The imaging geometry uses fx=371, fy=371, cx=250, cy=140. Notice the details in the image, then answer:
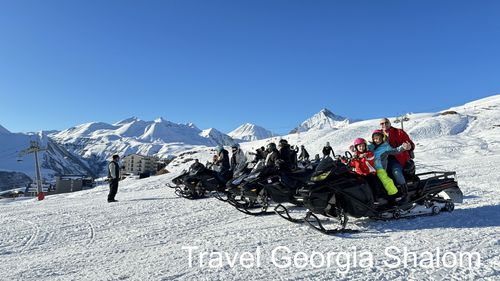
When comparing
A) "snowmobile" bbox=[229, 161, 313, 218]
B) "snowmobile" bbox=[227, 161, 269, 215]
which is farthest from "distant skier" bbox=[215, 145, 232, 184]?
"snowmobile" bbox=[229, 161, 313, 218]

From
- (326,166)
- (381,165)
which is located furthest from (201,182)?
(381,165)

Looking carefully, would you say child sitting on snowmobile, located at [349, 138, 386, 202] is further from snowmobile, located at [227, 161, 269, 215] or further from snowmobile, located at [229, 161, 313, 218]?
snowmobile, located at [227, 161, 269, 215]

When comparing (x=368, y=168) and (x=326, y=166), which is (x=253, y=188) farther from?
(x=368, y=168)

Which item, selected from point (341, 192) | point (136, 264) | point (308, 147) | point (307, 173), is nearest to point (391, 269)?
point (341, 192)

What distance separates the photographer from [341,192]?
5.16m

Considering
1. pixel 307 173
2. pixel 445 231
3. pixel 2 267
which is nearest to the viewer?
pixel 2 267

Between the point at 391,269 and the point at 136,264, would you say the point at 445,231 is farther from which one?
the point at 136,264

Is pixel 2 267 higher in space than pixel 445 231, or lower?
lower

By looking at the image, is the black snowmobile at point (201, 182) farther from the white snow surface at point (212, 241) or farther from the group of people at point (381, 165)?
the group of people at point (381, 165)

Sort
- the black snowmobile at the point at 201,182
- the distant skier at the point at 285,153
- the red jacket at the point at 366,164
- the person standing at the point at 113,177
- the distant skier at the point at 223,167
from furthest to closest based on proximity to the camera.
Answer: the person standing at the point at 113,177 < the distant skier at the point at 223,167 < the black snowmobile at the point at 201,182 < the distant skier at the point at 285,153 < the red jacket at the point at 366,164

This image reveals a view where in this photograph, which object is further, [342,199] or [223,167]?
[223,167]

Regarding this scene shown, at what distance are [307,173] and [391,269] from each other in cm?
383

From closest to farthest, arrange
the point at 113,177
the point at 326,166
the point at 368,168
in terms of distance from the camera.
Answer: the point at 326,166
the point at 368,168
the point at 113,177

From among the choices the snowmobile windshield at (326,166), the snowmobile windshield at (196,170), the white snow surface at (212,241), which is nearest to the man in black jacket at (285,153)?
the white snow surface at (212,241)
